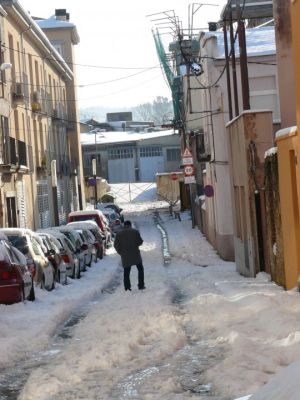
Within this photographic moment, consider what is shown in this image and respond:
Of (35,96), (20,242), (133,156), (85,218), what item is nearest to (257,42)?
(85,218)

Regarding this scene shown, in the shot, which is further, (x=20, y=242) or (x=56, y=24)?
(x=56, y=24)

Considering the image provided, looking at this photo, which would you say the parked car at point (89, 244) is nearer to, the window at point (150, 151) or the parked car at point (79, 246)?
the parked car at point (79, 246)

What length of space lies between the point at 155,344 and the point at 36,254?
8.22 metres

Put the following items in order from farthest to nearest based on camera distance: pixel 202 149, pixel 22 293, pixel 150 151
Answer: pixel 150 151 → pixel 202 149 → pixel 22 293

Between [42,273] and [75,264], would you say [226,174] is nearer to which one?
[75,264]

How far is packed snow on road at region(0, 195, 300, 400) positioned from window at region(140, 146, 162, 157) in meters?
75.5

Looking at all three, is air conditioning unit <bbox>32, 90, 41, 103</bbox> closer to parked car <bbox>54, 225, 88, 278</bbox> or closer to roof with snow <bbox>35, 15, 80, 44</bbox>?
parked car <bbox>54, 225, 88, 278</bbox>

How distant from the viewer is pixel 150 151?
94188 mm

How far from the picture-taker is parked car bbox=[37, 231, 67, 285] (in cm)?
1970

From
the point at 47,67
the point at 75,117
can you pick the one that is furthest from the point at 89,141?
the point at 47,67

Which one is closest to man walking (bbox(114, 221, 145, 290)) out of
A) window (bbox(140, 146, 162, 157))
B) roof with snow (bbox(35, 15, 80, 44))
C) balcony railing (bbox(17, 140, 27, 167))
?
balcony railing (bbox(17, 140, 27, 167))

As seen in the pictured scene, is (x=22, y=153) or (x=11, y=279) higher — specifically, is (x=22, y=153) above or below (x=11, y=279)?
above

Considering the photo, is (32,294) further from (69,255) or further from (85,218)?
(85,218)

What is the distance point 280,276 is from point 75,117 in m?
47.7
